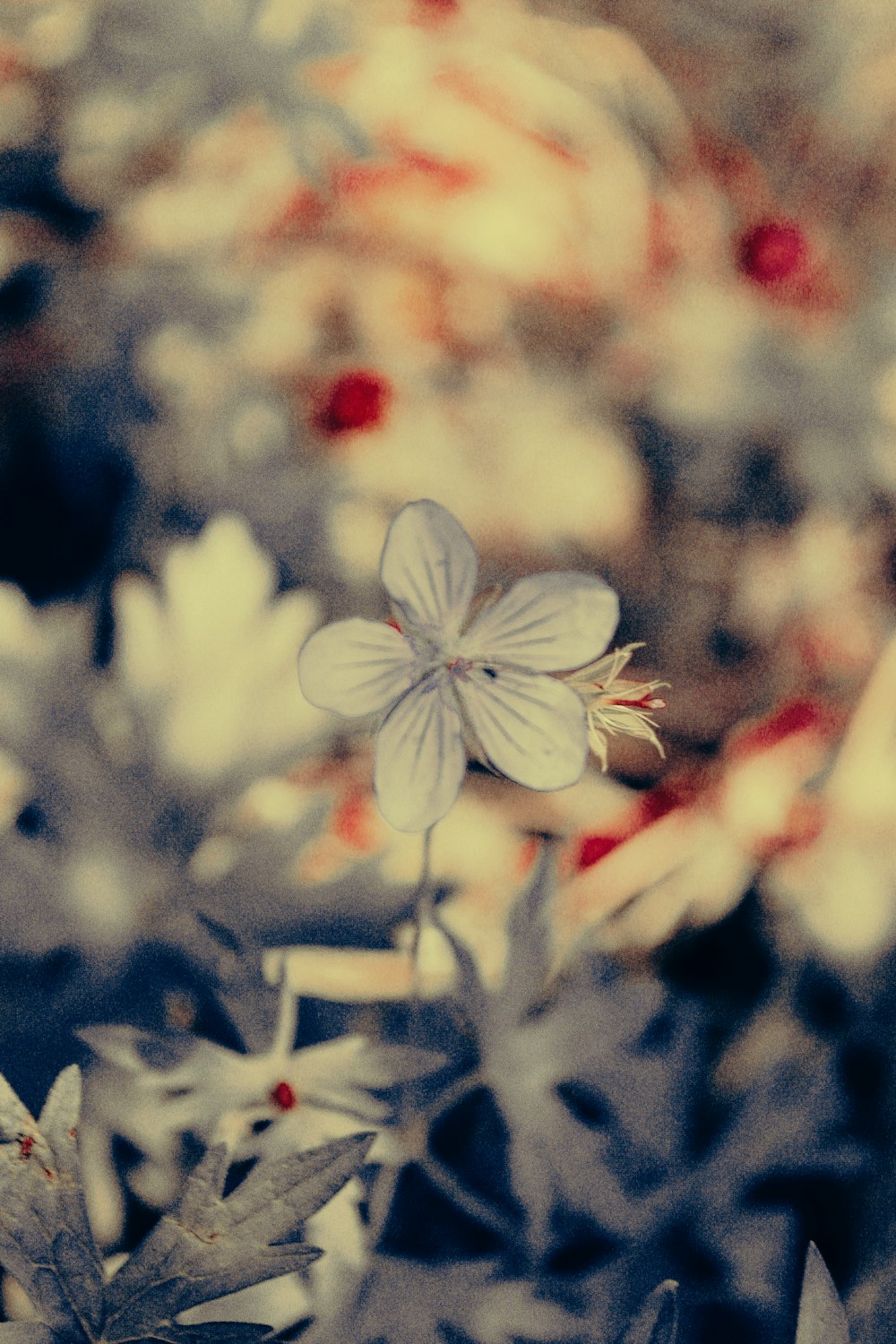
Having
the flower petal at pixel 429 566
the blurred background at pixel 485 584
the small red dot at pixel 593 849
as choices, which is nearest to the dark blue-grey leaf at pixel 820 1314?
the blurred background at pixel 485 584

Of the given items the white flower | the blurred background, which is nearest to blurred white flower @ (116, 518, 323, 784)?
the blurred background

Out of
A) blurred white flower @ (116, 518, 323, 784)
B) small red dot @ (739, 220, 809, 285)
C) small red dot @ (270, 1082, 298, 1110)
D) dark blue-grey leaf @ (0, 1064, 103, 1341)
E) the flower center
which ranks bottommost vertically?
dark blue-grey leaf @ (0, 1064, 103, 1341)

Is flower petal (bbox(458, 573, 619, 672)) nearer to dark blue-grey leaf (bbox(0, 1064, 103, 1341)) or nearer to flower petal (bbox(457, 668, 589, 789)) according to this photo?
flower petal (bbox(457, 668, 589, 789))

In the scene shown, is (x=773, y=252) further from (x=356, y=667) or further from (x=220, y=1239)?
(x=220, y=1239)

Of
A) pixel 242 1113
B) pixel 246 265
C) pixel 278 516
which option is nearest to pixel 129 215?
pixel 246 265

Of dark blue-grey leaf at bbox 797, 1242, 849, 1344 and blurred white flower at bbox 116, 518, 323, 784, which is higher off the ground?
blurred white flower at bbox 116, 518, 323, 784

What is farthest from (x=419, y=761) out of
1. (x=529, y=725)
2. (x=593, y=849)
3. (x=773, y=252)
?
(x=773, y=252)
